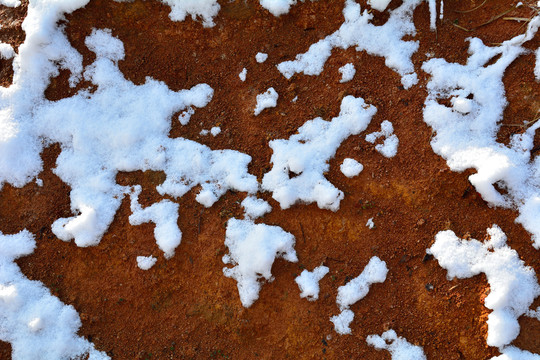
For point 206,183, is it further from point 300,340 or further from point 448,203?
point 448,203

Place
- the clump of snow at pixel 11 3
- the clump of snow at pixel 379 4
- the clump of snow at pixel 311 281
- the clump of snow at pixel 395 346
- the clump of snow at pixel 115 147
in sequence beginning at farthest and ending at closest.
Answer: the clump of snow at pixel 11 3 → the clump of snow at pixel 379 4 → the clump of snow at pixel 115 147 → the clump of snow at pixel 311 281 → the clump of snow at pixel 395 346

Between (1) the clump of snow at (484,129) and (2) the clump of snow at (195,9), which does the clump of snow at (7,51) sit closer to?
(2) the clump of snow at (195,9)

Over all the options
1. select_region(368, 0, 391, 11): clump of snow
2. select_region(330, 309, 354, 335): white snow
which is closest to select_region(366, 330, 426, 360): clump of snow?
select_region(330, 309, 354, 335): white snow

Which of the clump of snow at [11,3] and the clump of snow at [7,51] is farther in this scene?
the clump of snow at [11,3]

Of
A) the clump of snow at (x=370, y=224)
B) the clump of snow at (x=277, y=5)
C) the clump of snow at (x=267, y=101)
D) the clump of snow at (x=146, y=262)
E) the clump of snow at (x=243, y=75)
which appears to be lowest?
the clump of snow at (x=146, y=262)

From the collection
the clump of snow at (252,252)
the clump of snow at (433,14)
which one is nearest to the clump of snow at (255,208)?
the clump of snow at (252,252)

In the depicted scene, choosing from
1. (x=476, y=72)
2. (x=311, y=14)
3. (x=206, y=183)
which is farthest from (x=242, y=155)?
(x=476, y=72)

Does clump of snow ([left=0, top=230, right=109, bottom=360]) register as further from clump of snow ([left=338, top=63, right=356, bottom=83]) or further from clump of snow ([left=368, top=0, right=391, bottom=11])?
clump of snow ([left=368, top=0, right=391, bottom=11])
